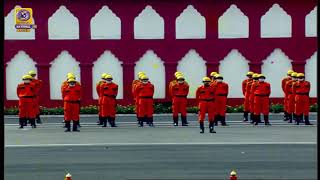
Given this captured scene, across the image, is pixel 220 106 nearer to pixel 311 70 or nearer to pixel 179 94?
pixel 179 94

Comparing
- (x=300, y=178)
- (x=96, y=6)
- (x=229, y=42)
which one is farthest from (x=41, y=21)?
(x=300, y=178)

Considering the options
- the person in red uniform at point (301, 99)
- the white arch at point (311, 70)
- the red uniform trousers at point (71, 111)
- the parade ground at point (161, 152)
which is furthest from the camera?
the white arch at point (311, 70)

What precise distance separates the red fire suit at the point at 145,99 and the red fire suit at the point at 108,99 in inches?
31.3

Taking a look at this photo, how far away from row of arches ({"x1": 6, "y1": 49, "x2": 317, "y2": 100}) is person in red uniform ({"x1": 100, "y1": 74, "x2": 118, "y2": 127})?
20.1ft

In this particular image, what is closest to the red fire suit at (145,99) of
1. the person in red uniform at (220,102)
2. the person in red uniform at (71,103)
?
the person in red uniform at (220,102)

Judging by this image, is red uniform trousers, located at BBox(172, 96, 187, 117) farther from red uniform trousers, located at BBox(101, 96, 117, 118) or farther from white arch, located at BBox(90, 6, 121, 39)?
white arch, located at BBox(90, 6, 121, 39)

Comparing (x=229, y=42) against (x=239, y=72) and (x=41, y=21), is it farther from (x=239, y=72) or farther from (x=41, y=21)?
(x=41, y=21)

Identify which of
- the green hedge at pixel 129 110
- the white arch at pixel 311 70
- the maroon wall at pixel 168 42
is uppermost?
the maroon wall at pixel 168 42

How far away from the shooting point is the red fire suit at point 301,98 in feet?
81.8

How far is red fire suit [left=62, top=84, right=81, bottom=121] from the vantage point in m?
23.3

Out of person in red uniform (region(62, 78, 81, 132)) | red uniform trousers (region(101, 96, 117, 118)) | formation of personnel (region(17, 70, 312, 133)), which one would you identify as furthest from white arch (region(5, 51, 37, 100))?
person in red uniform (region(62, 78, 81, 132))

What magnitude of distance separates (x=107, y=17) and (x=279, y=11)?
672 cm

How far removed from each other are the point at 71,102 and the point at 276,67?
10752 millimetres

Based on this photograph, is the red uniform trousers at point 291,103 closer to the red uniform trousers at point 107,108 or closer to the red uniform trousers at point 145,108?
the red uniform trousers at point 145,108
